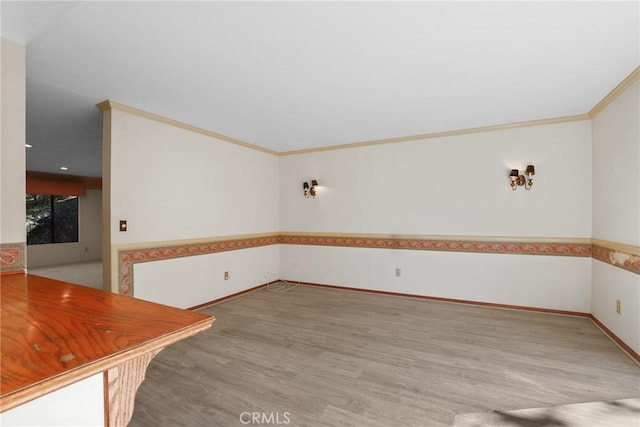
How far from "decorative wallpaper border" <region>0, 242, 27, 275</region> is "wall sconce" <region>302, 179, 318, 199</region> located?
3706 mm

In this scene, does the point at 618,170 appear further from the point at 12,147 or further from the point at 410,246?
the point at 12,147

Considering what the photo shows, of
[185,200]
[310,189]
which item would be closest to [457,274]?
[310,189]

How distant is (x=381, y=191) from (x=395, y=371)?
281cm

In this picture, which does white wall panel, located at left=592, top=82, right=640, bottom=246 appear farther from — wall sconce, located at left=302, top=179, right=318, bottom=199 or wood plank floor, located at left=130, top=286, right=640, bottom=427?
wall sconce, located at left=302, top=179, right=318, bottom=199

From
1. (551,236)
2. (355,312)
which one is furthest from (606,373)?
(355,312)

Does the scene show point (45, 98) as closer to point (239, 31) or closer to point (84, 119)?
point (84, 119)

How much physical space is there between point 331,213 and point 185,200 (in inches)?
90.5

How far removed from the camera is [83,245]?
8.15 meters

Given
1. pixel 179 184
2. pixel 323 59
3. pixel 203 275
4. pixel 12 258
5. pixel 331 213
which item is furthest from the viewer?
pixel 331 213

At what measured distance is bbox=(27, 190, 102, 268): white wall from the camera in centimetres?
749

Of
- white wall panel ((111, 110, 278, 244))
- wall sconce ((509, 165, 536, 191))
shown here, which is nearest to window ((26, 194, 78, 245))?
white wall panel ((111, 110, 278, 244))

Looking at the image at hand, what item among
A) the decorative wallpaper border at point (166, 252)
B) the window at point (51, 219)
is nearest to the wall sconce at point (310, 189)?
the decorative wallpaper border at point (166, 252)

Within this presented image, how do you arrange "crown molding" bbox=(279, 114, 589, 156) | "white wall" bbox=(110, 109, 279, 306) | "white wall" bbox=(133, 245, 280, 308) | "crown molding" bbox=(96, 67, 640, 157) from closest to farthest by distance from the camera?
1. "crown molding" bbox=(96, 67, 640, 157)
2. "white wall" bbox=(110, 109, 279, 306)
3. "white wall" bbox=(133, 245, 280, 308)
4. "crown molding" bbox=(279, 114, 589, 156)

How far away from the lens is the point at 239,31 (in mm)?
1869
